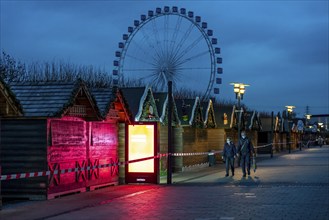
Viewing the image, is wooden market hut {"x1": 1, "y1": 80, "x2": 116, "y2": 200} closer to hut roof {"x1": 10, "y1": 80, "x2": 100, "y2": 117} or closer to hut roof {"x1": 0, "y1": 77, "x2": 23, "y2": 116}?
hut roof {"x1": 10, "y1": 80, "x2": 100, "y2": 117}

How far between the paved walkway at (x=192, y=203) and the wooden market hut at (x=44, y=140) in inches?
27.8

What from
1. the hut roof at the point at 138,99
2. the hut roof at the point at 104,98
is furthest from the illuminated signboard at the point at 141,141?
the hut roof at the point at 104,98

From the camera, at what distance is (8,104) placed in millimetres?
17312

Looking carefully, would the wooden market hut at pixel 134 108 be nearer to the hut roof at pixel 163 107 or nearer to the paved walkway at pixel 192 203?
the hut roof at pixel 163 107

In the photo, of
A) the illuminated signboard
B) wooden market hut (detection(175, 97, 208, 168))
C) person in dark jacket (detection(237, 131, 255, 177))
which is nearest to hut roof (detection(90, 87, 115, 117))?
the illuminated signboard

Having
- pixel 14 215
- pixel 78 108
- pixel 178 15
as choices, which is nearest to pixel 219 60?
pixel 178 15

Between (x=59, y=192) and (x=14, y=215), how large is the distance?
14.3 ft

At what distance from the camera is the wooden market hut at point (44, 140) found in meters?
19.2

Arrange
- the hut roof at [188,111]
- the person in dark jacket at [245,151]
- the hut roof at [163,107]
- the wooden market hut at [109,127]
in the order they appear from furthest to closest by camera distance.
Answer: the hut roof at [188,111]
the hut roof at [163,107]
the person in dark jacket at [245,151]
the wooden market hut at [109,127]

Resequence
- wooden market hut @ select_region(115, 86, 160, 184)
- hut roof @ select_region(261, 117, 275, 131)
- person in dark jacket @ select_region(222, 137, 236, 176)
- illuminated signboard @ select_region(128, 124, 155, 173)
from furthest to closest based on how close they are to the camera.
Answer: hut roof @ select_region(261, 117, 275, 131) → person in dark jacket @ select_region(222, 137, 236, 176) → illuminated signboard @ select_region(128, 124, 155, 173) → wooden market hut @ select_region(115, 86, 160, 184)

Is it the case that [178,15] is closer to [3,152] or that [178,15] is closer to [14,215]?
[3,152]

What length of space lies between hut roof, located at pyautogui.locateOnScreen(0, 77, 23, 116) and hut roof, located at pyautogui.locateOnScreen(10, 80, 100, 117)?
1.70 metres

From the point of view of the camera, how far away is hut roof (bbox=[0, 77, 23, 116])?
55.8 feet

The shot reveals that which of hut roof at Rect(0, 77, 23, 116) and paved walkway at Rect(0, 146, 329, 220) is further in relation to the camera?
hut roof at Rect(0, 77, 23, 116)
